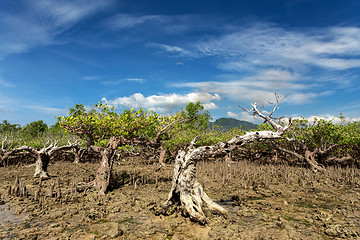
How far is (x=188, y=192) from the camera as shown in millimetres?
7012

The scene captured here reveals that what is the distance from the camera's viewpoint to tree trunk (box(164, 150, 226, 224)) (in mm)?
6742

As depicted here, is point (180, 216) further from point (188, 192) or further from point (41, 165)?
point (41, 165)

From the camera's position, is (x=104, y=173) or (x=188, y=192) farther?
(x=104, y=173)

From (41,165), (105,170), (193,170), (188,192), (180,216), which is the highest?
(193,170)

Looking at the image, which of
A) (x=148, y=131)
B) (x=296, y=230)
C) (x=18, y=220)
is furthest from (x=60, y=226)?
(x=148, y=131)

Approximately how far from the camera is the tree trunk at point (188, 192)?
674 centimetres

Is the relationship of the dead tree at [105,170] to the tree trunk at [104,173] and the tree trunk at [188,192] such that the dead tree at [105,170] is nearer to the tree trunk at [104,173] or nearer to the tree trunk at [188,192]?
the tree trunk at [104,173]


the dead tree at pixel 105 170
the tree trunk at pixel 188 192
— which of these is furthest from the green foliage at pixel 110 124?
the tree trunk at pixel 188 192

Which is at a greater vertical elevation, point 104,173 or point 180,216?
point 104,173

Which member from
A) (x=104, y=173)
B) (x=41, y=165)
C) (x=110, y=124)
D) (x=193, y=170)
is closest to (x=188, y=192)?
(x=193, y=170)

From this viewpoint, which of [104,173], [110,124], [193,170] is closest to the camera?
[193,170]

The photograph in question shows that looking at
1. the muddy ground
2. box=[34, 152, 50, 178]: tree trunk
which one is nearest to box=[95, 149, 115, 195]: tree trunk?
the muddy ground

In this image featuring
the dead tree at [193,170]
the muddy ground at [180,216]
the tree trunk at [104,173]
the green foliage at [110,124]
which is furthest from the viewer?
the green foliage at [110,124]

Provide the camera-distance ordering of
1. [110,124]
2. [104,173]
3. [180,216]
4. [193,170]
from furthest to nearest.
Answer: [110,124], [104,173], [193,170], [180,216]
